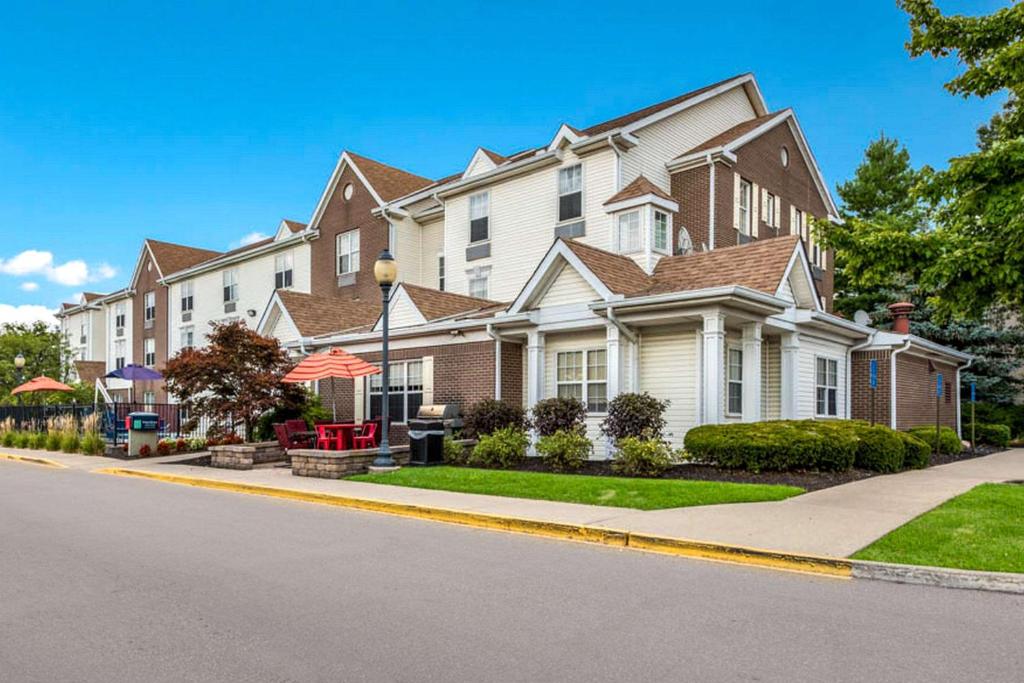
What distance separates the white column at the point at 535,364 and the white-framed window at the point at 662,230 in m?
4.24

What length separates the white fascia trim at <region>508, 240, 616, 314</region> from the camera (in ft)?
55.7

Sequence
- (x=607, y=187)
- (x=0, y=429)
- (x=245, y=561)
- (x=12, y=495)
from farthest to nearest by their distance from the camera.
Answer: (x=0, y=429) < (x=607, y=187) < (x=12, y=495) < (x=245, y=561)

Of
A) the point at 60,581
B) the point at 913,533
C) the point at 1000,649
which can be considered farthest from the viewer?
the point at 913,533

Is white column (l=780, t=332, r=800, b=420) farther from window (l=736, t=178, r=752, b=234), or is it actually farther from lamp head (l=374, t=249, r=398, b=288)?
lamp head (l=374, t=249, r=398, b=288)

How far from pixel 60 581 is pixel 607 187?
17.3m

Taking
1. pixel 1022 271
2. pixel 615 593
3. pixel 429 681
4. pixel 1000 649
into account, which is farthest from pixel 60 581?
pixel 1022 271

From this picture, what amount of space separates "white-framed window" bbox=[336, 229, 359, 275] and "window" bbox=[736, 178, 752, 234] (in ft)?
48.6

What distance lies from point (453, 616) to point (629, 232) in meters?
Result: 15.5

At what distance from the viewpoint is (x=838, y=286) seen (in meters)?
35.9

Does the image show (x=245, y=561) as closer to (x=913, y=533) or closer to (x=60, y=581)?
(x=60, y=581)

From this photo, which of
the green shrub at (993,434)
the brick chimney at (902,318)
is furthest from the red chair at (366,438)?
the green shrub at (993,434)

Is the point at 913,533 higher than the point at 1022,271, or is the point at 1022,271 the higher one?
the point at 1022,271

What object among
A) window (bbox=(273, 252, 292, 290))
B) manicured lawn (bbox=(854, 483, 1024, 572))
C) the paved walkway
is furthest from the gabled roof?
window (bbox=(273, 252, 292, 290))

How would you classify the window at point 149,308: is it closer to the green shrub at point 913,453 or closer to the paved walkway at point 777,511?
the paved walkway at point 777,511
